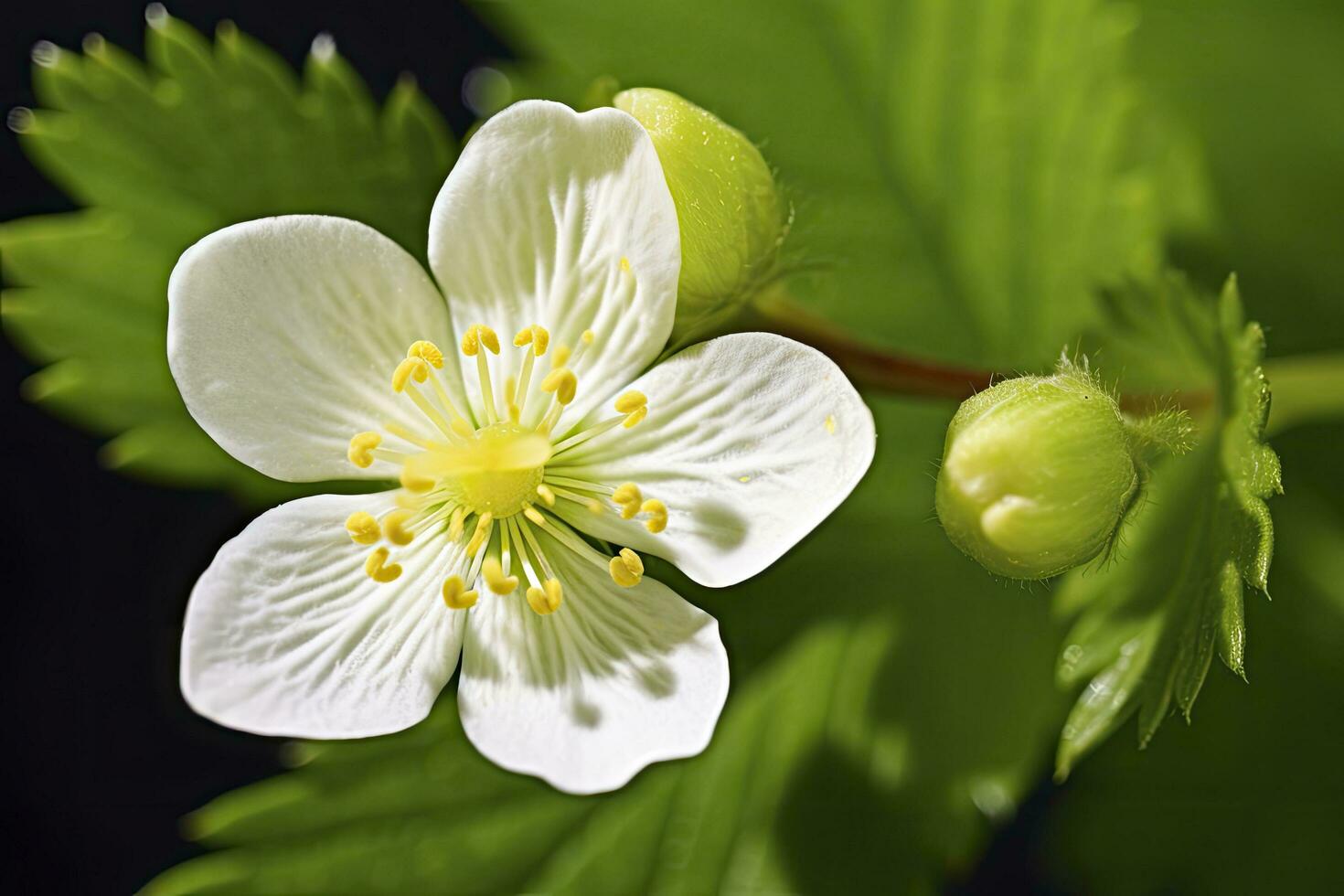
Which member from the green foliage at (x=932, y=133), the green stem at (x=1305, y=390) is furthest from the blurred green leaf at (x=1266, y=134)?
the green stem at (x=1305, y=390)

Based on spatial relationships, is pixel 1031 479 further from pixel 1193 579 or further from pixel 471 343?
pixel 471 343

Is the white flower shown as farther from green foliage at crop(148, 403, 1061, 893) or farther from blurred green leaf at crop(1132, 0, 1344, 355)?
blurred green leaf at crop(1132, 0, 1344, 355)

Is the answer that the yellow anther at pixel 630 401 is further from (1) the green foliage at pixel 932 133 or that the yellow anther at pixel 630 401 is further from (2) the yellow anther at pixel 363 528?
(1) the green foliage at pixel 932 133

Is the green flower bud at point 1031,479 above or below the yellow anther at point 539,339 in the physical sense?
below

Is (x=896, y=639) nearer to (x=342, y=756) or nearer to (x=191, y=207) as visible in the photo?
(x=342, y=756)

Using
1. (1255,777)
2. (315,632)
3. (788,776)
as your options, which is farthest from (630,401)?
(1255,777)

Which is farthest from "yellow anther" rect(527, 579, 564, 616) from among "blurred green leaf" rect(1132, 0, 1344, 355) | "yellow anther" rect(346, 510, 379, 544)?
"blurred green leaf" rect(1132, 0, 1344, 355)

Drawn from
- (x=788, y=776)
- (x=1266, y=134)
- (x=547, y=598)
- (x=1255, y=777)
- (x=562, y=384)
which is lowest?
(x=1255, y=777)
